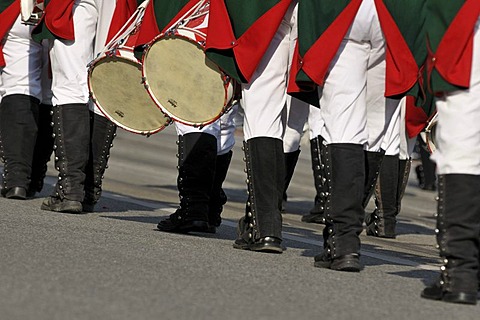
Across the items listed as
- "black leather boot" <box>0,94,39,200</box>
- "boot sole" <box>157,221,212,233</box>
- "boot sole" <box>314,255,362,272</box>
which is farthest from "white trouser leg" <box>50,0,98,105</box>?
"boot sole" <box>314,255,362,272</box>

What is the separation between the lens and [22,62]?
30.9 ft

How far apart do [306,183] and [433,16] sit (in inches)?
Answer: 351

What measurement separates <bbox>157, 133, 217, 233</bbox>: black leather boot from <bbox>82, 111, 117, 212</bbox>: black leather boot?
0.82 meters

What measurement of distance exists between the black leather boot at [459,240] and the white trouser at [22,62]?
161 inches

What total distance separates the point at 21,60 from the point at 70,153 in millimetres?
889

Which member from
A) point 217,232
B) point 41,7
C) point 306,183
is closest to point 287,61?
point 217,232

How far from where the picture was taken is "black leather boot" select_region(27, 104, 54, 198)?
9.73m

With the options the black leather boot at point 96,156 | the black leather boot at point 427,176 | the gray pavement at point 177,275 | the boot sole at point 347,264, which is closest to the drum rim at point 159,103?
the gray pavement at point 177,275

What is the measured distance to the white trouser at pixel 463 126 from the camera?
605cm

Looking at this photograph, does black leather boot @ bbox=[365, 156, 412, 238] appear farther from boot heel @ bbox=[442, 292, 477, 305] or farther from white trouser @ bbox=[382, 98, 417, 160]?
boot heel @ bbox=[442, 292, 477, 305]

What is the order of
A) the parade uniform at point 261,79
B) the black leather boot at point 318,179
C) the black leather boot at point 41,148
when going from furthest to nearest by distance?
the black leather boot at point 41,148, the parade uniform at point 261,79, the black leather boot at point 318,179

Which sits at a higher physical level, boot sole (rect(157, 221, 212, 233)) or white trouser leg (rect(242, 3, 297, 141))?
white trouser leg (rect(242, 3, 297, 141))

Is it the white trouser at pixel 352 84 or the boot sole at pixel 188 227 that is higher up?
the white trouser at pixel 352 84

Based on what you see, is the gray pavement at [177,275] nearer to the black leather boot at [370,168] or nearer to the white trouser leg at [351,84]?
the black leather boot at [370,168]
